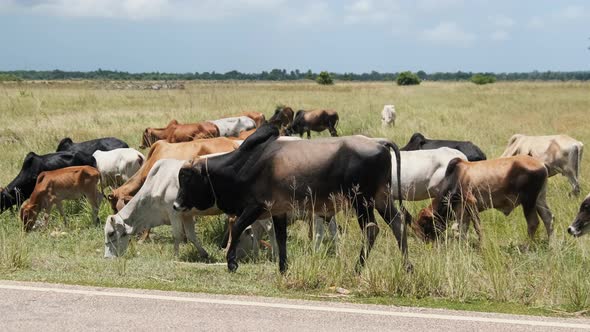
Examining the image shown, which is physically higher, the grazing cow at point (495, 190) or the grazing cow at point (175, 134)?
the grazing cow at point (495, 190)

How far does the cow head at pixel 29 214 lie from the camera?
1322 centimetres

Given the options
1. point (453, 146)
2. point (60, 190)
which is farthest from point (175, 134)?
point (453, 146)

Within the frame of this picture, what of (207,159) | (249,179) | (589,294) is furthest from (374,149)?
(589,294)

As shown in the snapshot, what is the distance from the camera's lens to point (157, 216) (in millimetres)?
11422

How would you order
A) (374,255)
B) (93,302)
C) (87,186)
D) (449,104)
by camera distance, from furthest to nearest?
(449,104) → (87,186) → (374,255) → (93,302)

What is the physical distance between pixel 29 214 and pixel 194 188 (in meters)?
4.56

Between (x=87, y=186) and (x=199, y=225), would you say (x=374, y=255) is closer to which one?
(x=199, y=225)

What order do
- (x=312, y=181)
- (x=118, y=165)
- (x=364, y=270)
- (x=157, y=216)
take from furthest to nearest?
1. (x=118, y=165)
2. (x=157, y=216)
3. (x=312, y=181)
4. (x=364, y=270)

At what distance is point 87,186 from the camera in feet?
44.9

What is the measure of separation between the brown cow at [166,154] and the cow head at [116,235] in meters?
1.35

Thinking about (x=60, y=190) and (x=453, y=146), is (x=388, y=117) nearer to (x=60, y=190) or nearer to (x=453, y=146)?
(x=453, y=146)

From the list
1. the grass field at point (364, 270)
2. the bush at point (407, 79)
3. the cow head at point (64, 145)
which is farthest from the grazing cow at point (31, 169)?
the bush at point (407, 79)

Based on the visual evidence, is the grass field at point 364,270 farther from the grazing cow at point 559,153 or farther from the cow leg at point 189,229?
the grazing cow at point 559,153

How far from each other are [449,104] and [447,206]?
113 feet
